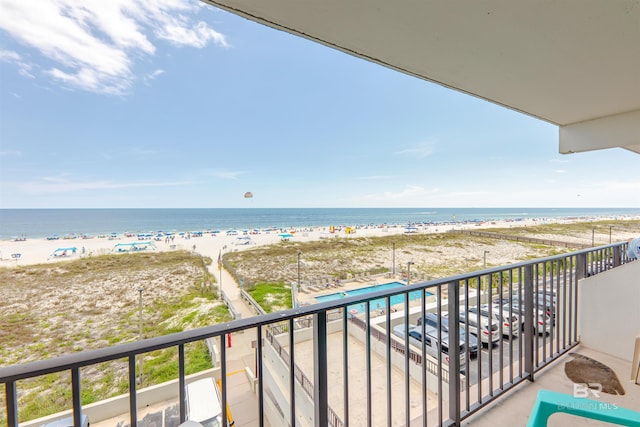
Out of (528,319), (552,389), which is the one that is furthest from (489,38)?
(552,389)

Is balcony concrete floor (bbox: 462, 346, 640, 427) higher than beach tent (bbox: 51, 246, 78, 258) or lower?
higher

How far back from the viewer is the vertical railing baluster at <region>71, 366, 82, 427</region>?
62 centimetres

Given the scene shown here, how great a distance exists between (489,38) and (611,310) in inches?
102

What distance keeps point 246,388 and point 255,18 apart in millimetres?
5815

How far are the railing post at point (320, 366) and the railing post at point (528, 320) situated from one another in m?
1.58

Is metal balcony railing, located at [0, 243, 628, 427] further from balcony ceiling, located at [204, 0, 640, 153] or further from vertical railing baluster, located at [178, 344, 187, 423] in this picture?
balcony ceiling, located at [204, 0, 640, 153]

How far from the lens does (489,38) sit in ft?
3.60

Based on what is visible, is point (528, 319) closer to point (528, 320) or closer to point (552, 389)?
point (528, 320)

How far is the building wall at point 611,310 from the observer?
2.05 meters

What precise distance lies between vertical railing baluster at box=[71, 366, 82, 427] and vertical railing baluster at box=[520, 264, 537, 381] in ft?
7.54

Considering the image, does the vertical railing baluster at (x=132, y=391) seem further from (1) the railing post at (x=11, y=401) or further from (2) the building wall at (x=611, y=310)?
(2) the building wall at (x=611, y=310)

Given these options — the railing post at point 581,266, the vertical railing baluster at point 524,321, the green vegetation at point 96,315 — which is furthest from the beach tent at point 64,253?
the railing post at point 581,266

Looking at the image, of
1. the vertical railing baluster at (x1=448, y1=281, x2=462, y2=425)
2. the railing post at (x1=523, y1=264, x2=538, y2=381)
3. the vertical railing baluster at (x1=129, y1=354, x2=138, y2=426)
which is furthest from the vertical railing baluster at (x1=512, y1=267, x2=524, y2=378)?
the vertical railing baluster at (x1=129, y1=354, x2=138, y2=426)

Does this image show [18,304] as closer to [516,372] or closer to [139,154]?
[516,372]
